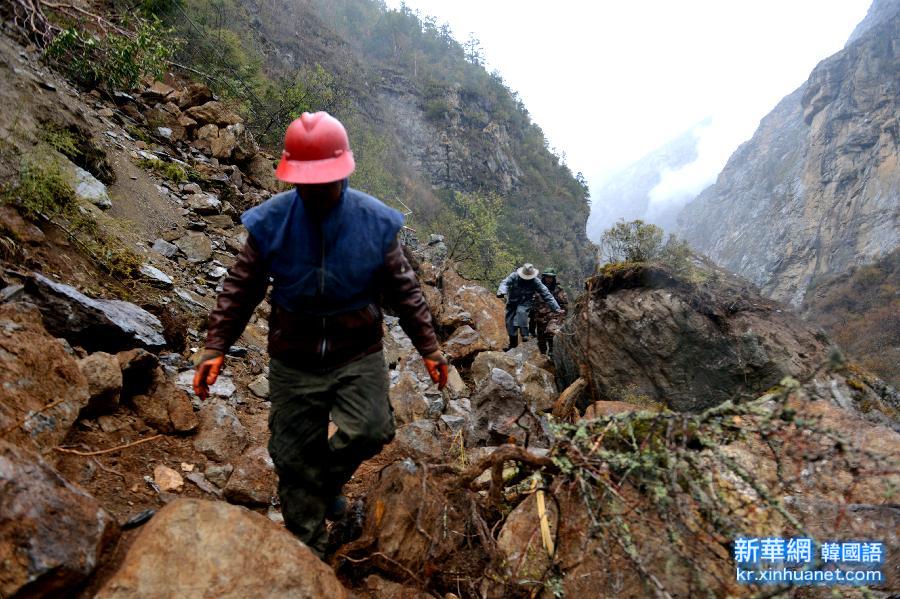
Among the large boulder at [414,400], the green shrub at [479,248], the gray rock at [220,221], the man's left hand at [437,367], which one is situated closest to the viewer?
the man's left hand at [437,367]

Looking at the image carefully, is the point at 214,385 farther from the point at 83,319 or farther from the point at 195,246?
the point at 195,246

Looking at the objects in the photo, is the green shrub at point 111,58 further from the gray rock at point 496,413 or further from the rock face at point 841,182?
the rock face at point 841,182

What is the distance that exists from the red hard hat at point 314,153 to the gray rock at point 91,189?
471 centimetres

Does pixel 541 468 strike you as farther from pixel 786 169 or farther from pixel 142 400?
pixel 786 169

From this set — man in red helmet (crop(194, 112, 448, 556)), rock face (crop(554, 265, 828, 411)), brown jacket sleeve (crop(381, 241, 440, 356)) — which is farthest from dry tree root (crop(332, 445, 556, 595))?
rock face (crop(554, 265, 828, 411))

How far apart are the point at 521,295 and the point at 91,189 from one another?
19.3ft

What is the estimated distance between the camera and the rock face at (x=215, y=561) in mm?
1510

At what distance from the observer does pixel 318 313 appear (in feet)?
6.82

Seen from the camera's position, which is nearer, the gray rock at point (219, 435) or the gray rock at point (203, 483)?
the gray rock at point (203, 483)

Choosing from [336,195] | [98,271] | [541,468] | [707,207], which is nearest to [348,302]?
[336,195]

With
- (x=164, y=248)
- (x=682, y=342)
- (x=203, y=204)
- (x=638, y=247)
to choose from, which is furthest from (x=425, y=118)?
(x=682, y=342)

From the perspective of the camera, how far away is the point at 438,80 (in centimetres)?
4747

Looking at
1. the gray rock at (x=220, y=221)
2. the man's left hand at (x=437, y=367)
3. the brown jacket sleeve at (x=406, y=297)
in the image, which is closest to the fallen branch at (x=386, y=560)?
the man's left hand at (x=437, y=367)

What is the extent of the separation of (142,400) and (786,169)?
95.6 m
